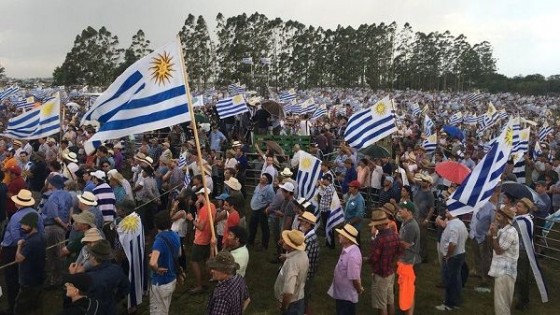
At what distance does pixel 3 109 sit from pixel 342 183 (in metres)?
27.5

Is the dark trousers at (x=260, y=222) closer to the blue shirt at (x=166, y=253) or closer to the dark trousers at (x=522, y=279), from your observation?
the blue shirt at (x=166, y=253)

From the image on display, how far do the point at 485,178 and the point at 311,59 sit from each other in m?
79.5

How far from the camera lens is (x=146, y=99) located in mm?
5824

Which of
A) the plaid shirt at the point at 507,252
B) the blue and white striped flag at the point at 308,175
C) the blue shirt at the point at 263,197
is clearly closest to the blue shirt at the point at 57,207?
the blue shirt at the point at 263,197

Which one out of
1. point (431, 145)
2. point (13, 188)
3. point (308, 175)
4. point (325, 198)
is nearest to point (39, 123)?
point (13, 188)

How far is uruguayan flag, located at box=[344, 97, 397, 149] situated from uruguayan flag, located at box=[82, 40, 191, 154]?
233 inches

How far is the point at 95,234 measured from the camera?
542cm

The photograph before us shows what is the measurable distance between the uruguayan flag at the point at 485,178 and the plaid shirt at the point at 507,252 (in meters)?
0.50

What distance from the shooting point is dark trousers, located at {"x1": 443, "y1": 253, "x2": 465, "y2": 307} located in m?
7.23

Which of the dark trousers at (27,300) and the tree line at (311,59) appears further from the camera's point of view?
the tree line at (311,59)


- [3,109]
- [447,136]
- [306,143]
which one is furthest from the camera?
[3,109]

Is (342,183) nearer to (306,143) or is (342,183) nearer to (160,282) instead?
(306,143)

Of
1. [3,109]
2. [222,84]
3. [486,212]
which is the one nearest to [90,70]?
[222,84]

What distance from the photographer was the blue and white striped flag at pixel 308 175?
9250mm
